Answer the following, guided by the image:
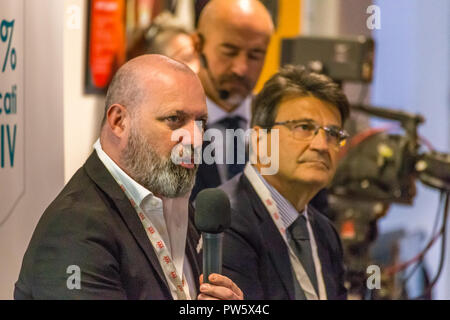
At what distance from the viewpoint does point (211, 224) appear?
170cm

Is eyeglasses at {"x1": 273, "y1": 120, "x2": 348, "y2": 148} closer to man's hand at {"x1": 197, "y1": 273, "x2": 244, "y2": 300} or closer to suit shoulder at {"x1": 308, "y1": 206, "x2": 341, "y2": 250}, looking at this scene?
suit shoulder at {"x1": 308, "y1": 206, "x2": 341, "y2": 250}

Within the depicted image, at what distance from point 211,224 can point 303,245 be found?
14.9 inches

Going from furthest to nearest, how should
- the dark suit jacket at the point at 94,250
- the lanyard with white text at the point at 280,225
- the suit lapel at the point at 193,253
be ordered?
the lanyard with white text at the point at 280,225, the suit lapel at the point at 193,253, the dark suit jacket at the point at 94,250

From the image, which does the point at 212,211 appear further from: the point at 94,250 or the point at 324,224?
the point at 324,224

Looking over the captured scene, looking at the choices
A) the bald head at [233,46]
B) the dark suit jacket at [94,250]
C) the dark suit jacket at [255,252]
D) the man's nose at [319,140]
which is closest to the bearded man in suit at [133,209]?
the dark suit jacket at [94,250]

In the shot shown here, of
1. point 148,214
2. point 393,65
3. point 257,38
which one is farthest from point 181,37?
point 393,65

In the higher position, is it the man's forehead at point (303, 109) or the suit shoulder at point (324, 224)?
the man's forehead at point (303, 109)

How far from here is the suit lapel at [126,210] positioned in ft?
5.46

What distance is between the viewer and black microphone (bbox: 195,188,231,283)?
170 cm

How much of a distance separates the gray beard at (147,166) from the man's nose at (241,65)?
387 mm

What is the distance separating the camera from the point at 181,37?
2385mm

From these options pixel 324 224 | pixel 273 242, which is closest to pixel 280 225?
pixel 273 242

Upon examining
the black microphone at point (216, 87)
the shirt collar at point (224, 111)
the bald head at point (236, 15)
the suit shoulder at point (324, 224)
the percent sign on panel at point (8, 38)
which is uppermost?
the bald head at point (236, 15)

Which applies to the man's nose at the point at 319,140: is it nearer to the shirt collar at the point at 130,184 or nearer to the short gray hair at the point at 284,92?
the short gray hair at the point at 284,92
